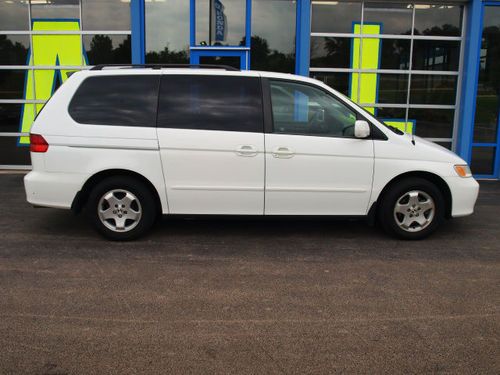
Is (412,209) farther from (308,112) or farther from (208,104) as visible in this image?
(208,104)

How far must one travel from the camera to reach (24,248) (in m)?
5.25

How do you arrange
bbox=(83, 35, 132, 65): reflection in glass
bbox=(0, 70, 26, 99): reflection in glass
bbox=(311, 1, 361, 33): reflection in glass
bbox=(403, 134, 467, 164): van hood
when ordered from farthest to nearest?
bbox=(0, 70, 26, 99): reflection in glass → bbox=(83, 35, 132, 65): reflection in glass → bbox=(311, 1, 361, 33): reflection in glass → bbox=(403, 134, 467, 164): van hood

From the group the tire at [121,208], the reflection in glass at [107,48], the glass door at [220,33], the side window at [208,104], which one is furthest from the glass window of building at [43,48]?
the tire at [121,208]

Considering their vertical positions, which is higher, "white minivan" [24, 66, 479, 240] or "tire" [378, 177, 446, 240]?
"white minivan" [24, 66, 479, 240]

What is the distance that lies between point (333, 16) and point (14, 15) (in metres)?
6.52

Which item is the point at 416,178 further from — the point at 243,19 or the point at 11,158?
the point at 11,158

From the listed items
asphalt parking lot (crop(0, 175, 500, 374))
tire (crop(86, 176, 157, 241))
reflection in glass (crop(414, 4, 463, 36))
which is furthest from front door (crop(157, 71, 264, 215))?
reflection in glass (crop(414, 4, 463, 36))

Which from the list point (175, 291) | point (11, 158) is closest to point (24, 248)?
point (175, 291)

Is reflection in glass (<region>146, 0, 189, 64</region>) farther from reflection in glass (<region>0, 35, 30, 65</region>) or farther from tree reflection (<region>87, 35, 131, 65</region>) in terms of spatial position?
reflection in glass (<region>0, 35, 30, 65</region>)

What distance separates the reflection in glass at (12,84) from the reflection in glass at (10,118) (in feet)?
0.74

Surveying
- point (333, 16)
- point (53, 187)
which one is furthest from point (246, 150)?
point (333, 16)

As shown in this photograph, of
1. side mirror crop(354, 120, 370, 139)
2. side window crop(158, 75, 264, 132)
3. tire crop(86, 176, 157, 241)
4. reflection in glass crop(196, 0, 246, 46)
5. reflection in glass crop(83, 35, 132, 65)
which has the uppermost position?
reflection in glass crop(196, 0, 246, 46)

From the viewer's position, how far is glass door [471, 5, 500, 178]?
381 inches

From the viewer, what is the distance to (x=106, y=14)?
10.0 meters
